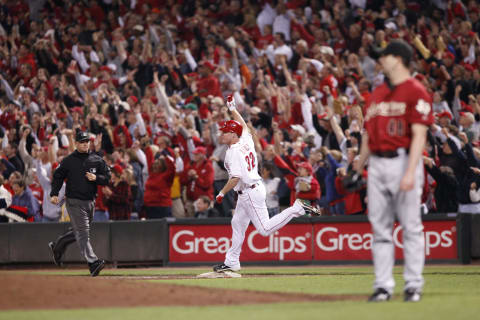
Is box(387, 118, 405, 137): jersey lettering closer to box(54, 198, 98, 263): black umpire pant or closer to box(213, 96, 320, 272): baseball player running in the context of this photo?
box(213, 96, 320, 272): baseball player running

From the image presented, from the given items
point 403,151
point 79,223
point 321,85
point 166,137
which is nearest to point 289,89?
point 321,85

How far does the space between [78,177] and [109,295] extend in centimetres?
507

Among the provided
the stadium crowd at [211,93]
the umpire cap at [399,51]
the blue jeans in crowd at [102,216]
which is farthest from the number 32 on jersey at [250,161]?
the blue jeans in crowd at [102,216]

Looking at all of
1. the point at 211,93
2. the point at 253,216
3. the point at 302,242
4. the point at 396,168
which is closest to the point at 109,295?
the point at 396,168

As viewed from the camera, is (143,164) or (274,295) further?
(143,164)

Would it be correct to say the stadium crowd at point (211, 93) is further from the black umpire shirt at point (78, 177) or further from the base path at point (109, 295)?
the base path at point (109, 295)

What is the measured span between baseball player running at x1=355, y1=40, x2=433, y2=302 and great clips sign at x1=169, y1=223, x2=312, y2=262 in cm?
890

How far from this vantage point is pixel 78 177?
13.6 meters

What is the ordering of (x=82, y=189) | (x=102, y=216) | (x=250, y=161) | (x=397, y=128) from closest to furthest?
(x=397, y=128)
(x=250, y=161)
(x=82, y=189)
(x=102, y=216)

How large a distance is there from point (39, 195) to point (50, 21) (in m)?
9.37

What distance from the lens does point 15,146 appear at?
19953 millimetres

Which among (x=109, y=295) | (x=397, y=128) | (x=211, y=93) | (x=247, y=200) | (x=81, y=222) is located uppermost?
(x=211, y=93)

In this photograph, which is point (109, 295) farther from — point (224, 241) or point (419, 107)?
point (224, 241)

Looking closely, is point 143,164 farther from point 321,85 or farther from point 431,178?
point 431,178
